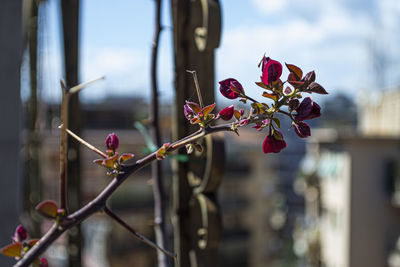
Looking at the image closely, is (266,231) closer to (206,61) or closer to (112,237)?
(112,237)

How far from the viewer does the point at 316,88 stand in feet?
0.57

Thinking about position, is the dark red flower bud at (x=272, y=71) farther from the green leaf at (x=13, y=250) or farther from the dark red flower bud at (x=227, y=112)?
the green leaf at (x=13, y=250)

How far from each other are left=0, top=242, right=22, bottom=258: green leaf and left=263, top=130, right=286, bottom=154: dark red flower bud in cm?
12

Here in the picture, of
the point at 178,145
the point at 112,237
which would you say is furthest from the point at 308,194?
the point at 178,145

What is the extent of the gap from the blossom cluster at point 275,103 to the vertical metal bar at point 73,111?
18.5 inches

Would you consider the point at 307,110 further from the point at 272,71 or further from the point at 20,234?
the point at 20,234

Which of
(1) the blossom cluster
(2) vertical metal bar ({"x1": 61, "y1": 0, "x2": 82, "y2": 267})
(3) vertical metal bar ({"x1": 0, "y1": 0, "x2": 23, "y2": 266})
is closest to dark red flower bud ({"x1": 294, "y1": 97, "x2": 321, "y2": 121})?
(1) the blossom cluster

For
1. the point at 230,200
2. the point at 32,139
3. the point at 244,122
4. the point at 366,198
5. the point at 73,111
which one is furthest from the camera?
the point at 230,200

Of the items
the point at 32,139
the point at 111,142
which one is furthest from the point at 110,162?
the point at 32,139

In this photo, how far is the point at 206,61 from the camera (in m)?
0.41

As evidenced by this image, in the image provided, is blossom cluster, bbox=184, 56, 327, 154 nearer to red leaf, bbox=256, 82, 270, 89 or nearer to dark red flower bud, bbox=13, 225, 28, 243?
red leaf, bbox=256, 82, 270, 89

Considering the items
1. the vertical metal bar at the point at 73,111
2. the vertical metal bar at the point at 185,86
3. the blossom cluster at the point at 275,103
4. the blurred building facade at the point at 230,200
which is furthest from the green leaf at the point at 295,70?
the blurred building facade at the point at 230,200

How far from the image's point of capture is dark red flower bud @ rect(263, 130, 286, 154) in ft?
0.59

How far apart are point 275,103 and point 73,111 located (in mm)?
497
